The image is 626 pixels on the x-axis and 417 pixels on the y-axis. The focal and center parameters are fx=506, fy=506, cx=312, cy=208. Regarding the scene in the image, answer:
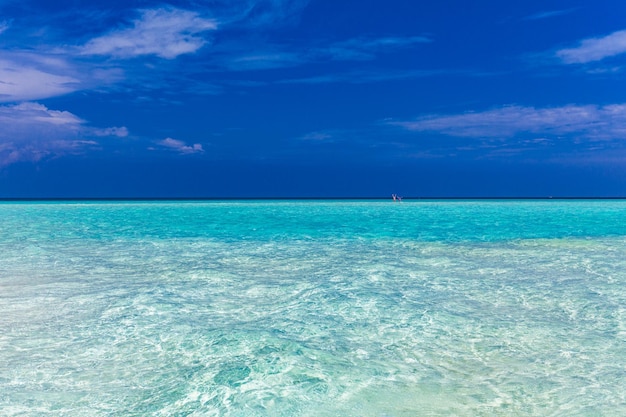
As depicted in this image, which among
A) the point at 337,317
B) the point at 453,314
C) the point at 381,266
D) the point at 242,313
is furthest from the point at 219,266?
the point at 453,314

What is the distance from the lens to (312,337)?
19.7ft

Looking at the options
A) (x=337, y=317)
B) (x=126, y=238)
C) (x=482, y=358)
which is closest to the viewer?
(x=482, y=358)

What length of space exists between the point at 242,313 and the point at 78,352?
2.31 metres

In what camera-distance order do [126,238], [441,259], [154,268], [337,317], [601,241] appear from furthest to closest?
1. [126,238]
2. [601,241]
3. [441,259]
4. [154,268]
5. [337,317]

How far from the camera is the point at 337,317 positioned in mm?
6906

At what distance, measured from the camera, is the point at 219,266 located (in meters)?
11.4

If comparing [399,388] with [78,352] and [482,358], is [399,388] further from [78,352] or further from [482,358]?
[78,352]

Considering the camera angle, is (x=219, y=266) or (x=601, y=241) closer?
(x=219, y=266)

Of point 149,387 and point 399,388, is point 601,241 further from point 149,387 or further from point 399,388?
point 149,387

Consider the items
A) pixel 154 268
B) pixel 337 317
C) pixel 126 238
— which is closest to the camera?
pixel 337 317

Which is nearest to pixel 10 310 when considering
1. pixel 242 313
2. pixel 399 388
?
pixel 242 313

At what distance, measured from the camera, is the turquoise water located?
168 inches

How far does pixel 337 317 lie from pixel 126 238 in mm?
13125

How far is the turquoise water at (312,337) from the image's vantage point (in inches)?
168
